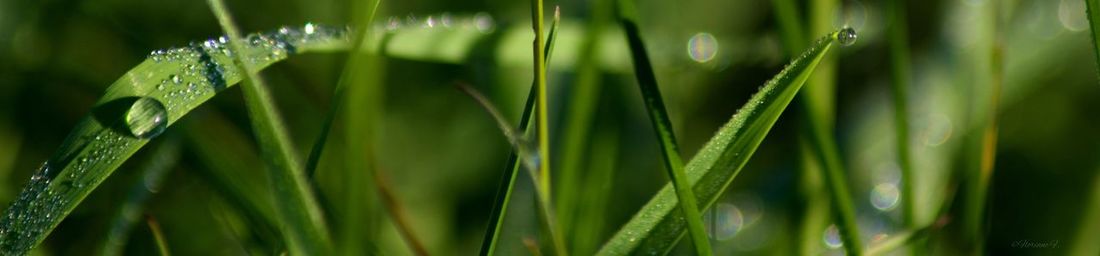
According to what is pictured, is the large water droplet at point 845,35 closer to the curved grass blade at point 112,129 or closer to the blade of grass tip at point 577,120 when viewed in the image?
the blade of grass tip at point 577,120

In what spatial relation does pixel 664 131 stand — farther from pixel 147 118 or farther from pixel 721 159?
pixel 147 118

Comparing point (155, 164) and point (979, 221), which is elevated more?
point (155, 164)

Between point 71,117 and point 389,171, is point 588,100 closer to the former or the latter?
point 389,171

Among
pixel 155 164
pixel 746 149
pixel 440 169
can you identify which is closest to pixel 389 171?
pixel 440 169

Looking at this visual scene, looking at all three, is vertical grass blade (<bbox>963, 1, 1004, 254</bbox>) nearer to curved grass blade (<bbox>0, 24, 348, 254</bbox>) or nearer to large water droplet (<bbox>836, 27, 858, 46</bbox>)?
large water droplet (<bbox>836, 27, 858, 46</bbox>)

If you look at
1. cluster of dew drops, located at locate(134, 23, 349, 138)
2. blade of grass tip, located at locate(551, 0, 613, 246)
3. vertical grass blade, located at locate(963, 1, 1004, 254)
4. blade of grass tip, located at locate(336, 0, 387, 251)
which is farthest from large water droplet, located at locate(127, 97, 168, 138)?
vertical grass blade, located at locate(963, 1, 1004, 254)

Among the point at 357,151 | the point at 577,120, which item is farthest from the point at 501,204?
the point at 577,120
